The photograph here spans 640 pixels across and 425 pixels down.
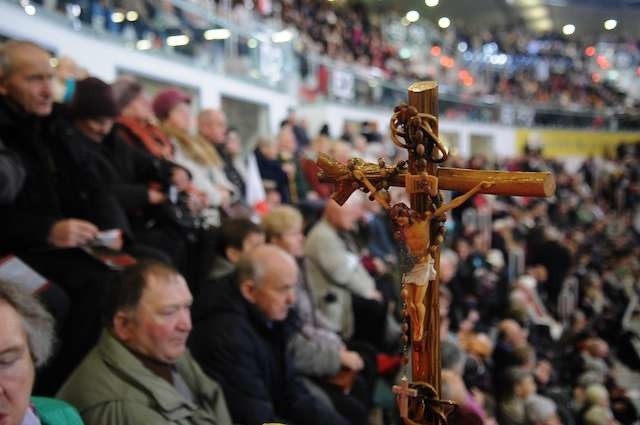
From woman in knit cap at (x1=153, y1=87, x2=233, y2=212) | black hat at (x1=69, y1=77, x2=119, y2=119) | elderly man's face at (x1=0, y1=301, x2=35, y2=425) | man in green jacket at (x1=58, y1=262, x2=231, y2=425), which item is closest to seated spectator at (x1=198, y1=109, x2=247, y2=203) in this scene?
woman in knit cap at (x1=153, y1=87, x2=233, y2=212)

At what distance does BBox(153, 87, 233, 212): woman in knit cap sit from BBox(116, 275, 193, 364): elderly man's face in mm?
1795

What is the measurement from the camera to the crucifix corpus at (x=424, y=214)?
1.05 m

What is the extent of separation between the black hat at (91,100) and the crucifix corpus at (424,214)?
1.78 meters

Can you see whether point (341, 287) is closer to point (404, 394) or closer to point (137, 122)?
point (137, 122)

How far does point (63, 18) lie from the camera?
491 cm

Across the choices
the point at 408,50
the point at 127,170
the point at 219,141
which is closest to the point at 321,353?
the point at 127,170

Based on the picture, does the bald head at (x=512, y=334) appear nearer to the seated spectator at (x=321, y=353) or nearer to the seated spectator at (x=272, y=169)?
the seated spectator at (x=321, y=353)

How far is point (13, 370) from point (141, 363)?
0.49 metres

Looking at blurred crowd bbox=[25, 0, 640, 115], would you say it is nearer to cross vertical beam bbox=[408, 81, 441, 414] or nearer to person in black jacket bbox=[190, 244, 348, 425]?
person in black jacket bbox=[190, 244, 348, 425]

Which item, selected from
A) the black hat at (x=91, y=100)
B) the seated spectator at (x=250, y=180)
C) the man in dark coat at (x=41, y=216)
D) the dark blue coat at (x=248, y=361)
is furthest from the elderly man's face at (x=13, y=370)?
the seated spectator at (x=250, y=180)

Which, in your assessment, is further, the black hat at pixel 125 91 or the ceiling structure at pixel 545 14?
the ceiling structure at pixel 545 14

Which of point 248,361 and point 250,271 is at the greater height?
point 250,271

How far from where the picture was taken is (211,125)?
165 inches

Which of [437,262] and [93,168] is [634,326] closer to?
[93,168]
